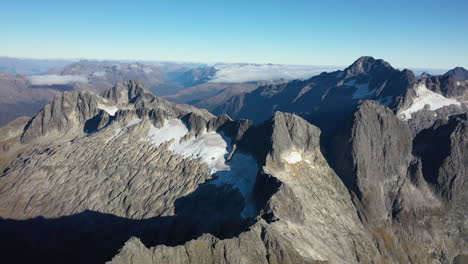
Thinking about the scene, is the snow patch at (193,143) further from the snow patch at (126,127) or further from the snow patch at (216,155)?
the snow patch at (126,127)

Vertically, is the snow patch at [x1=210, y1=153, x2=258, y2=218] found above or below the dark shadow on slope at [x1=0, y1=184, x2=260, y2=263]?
above

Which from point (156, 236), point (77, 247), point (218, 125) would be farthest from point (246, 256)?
point (218, 125)

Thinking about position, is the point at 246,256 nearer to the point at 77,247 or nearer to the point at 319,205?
the point at 319,205

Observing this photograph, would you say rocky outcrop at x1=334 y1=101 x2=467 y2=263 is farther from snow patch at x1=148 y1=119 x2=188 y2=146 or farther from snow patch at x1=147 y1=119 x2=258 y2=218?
snow patch at x1=148 y1=119 x2=188 y2=146

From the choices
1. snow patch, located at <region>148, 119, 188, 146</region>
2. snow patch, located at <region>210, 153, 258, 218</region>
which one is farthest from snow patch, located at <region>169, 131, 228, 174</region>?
snow patch, located at <region>148, 119, 188, 146</region>

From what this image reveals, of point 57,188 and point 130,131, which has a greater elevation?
point 130,131

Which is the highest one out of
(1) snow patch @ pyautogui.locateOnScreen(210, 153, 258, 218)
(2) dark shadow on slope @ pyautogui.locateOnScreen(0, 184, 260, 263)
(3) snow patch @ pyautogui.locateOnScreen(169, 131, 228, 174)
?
(3) snow patch @ pyautogui.locateOnScreen(169, 131, 228, 174)
